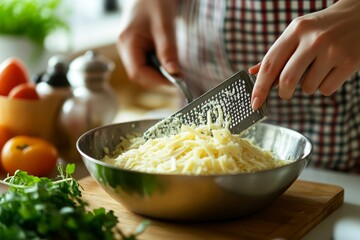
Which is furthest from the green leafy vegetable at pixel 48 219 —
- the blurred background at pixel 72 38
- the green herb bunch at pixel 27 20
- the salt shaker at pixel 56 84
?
Result: the green herb bunch at pixel 27 20

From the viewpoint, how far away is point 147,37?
5.44 ft

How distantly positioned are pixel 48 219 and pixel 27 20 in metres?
1.33

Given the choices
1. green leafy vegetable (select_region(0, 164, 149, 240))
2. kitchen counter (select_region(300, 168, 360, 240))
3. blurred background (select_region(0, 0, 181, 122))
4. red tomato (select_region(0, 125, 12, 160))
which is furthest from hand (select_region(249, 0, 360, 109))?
blurred background (select_region(0, 0, 181, 122))

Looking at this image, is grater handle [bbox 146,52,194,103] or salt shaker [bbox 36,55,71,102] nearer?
grater handle [bbox 146,52,194,103]

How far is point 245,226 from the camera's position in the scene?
1091 millimetres

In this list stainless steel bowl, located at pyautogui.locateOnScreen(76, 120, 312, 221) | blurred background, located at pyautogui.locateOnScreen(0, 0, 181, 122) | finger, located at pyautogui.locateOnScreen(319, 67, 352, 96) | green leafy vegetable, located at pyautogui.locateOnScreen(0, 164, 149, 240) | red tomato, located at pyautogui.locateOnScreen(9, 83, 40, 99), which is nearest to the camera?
green leafy vegetable, located at pyautogui.locateOnScreen(0, 164, 149, 240)

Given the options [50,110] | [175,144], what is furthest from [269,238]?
[50,110]

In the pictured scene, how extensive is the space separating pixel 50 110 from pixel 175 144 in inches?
18.7

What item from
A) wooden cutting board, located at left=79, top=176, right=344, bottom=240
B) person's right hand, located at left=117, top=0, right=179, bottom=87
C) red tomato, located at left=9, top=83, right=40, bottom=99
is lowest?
wooden cutting board, located at left=79, top=176, right=344, bottom=240

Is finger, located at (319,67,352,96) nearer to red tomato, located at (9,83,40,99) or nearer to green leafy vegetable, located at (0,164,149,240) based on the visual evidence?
green leafy vegetable, located at (0,164,149,240)

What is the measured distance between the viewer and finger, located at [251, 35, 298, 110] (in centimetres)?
110

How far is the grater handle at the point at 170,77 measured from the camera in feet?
4.55

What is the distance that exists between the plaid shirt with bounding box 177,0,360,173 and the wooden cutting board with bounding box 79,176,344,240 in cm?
35

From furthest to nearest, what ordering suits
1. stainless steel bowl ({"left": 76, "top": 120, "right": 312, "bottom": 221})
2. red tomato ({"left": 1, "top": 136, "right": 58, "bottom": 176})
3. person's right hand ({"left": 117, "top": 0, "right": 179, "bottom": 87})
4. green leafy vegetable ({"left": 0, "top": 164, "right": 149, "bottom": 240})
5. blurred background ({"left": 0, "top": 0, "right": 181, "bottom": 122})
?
blurred background ({"left": 0, "top": 0, "right": 181, "bottom": 122}) < person's right hand ({"left": 117, "top": 0, "right": 179, "bottom": 87}) < red tomato ({"left": 1, "top": 136, "right": 58, "bottom": 176}) < stainless steel bowl ({"left": 76, "top": 120, "right": 312, "bottom": 221}) < green leafy vegetable ({"left": 0, "top": 164, "right": 149, "bottom": 240})
